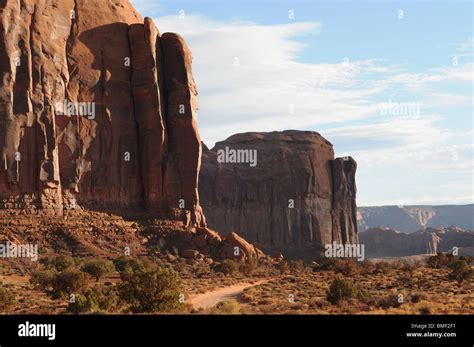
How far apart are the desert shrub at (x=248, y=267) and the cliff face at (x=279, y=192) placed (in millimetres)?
42355

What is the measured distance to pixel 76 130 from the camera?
52.1 metres

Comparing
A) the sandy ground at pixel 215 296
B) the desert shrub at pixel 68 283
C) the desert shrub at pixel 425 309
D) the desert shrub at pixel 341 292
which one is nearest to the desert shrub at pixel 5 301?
Result: the desert shrub at pixel 68 283

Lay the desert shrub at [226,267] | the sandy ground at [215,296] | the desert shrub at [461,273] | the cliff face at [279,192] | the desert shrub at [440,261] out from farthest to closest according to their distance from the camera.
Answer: the cliff face at [279,192], the desert shrub at [440,261], the desert shrub at [226,267], the desert shrub at [461,273], the sandy ground at [215,296]

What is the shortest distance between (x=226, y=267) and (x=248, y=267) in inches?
110

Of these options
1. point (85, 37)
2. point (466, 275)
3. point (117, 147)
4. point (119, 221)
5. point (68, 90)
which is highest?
point (85, 37)

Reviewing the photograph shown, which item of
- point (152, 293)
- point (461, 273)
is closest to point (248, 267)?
point (461, 273)

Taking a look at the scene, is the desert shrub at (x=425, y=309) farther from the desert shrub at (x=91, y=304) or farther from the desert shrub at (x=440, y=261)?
the desert shrub at (x=440, y=261)

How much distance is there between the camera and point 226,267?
49.1 meters

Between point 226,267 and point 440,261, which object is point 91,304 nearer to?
point 226,267

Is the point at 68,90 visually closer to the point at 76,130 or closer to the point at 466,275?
the point at 76,130

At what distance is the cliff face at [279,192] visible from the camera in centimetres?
9900

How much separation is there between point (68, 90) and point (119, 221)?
1011 centimetres

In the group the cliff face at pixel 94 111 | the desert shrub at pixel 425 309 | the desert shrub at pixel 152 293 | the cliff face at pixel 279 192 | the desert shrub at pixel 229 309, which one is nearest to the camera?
the desert shrub at pixel 425 309
